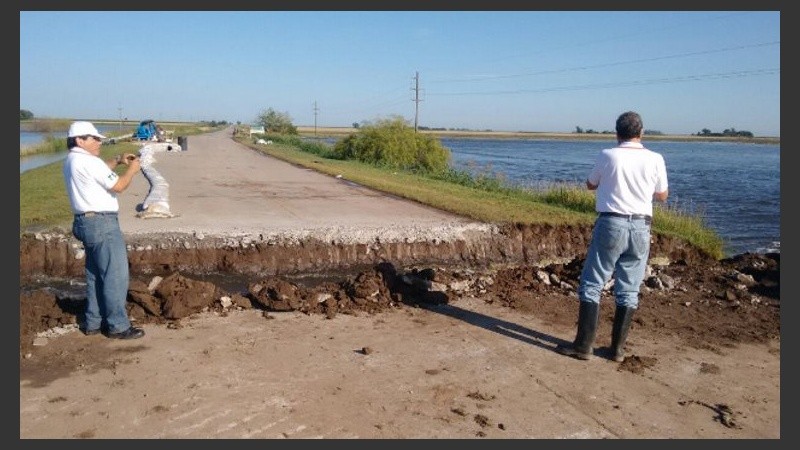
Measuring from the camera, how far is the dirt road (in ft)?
14.0

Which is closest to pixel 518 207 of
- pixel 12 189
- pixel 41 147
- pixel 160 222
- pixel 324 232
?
pixel 324 232

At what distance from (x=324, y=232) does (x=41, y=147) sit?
1429 inches

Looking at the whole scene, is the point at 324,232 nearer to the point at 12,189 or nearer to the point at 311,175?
the point at 12,189

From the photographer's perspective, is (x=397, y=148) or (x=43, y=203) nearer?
(x=43, y=203)

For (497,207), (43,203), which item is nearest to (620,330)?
(497,207)

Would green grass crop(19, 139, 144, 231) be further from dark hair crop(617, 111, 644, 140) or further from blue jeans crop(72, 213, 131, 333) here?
dark hair crop(617, 111, 644, 140)

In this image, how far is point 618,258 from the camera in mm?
5453

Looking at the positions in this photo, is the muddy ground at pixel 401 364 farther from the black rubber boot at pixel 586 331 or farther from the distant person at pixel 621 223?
the distant person at pixel 621 223

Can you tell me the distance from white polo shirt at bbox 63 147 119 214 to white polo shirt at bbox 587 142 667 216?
433 cm

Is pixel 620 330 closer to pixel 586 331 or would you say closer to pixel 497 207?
pixel 586 331

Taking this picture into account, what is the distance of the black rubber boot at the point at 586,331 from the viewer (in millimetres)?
5480

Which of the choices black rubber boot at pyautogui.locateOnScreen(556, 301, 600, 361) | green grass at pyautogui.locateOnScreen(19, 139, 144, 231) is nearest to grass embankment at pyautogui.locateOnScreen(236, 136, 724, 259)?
black rubber boot at pyautogui.locateOnScreen(556, 301, 600, 361)

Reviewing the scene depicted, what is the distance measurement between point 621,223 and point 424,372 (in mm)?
2117

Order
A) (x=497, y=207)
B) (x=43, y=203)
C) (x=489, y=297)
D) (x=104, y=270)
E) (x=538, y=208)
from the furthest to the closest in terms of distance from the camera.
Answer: (x=538, y=208) < (x=497, y=207) < (x=43, y=203) < (x=489, y=297) < (x=104, y=270)
